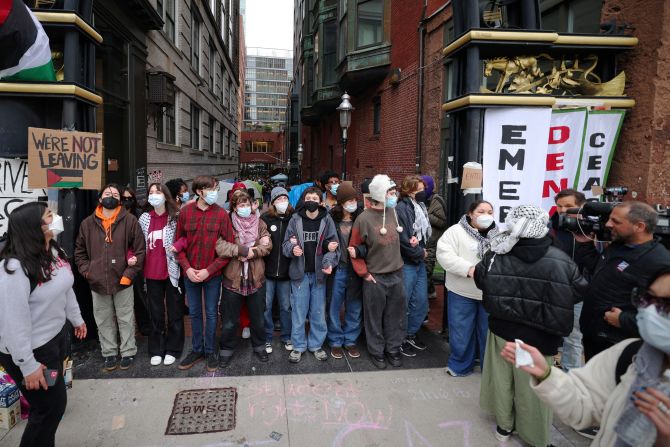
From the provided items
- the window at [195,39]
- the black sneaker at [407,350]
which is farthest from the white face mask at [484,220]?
the window at [195,39]

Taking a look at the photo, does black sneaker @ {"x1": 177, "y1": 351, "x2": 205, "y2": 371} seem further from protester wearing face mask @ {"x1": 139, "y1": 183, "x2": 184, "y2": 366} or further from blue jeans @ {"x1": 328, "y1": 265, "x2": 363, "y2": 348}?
blue jeans @ {"x1": 328, "y1": 265, "x2": 363, "y2": 348}

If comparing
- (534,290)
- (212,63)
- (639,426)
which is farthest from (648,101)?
(212,63)

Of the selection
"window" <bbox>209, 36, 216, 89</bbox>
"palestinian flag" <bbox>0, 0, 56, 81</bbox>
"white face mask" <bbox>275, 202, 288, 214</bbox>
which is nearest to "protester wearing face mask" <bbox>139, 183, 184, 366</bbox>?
"white face mask" <bbox>275, 202, 288, 214</bbox>

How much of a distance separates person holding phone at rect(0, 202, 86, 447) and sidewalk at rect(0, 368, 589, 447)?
0.80 metres

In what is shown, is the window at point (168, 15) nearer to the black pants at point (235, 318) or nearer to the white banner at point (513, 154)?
the black pants at point (235, 318)

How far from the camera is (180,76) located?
14.1 metres

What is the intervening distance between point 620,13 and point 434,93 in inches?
207

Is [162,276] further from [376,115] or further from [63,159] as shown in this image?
[376,115]

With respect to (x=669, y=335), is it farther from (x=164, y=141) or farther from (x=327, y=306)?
(x=164, y=141)

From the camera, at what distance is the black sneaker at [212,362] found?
4.43 meters

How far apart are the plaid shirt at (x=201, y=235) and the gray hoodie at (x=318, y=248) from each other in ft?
2.42

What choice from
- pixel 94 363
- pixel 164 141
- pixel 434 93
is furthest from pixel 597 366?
pixel 164 141

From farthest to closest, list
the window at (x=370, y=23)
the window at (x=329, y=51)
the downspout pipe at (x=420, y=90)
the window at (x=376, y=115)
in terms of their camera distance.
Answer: the window at (x=329, y=51) < the window at (x=376, y=115) < the window at (x=370, y=23) < the downspout pipe at (x=420, y=90)

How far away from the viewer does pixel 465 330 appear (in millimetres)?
4285
